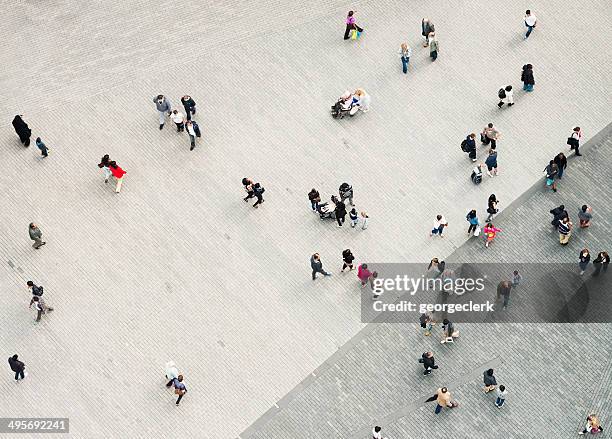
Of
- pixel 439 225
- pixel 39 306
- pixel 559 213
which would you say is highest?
pixel 39 306

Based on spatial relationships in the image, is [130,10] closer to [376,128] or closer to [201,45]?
[201,45]

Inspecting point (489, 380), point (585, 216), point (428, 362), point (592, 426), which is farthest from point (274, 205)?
point (592, 426)

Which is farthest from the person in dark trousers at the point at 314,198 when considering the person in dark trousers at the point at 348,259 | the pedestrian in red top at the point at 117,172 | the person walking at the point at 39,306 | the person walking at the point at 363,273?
the person walking at the point at 39,306

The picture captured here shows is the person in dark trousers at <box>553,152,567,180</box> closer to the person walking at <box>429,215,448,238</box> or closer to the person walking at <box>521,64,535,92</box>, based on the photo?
the person walking at <box>521,64,535,92</box>

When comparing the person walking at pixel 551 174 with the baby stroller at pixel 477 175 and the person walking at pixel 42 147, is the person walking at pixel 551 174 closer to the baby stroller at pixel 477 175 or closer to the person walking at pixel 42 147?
the baby stroller at pixel 477 175

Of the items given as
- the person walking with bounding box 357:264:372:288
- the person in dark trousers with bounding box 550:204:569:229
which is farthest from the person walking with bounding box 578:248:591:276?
the person walking with bounding box 357:264:372:288

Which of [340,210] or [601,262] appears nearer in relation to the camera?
[601,262]

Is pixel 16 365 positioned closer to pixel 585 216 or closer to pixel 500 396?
pixel 500 396
